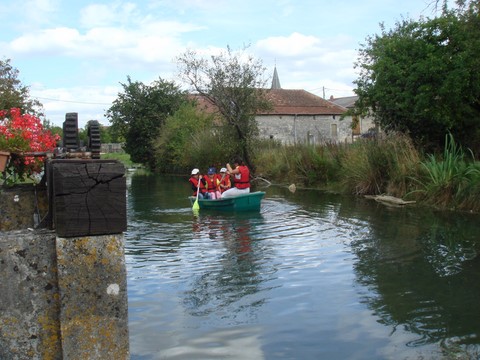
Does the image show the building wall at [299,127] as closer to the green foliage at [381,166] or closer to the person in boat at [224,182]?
the green foliage at [381,166]

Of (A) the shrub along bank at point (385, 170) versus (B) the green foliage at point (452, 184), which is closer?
(B) the green foliage at point (452, 184)

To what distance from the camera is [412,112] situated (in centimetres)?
1994

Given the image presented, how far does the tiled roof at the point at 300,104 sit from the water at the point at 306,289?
42.9m

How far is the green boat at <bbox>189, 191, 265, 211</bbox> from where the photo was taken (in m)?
16.3

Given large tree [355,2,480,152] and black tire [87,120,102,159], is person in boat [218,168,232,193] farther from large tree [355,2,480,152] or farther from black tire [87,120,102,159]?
black tire [87,120,102,159]

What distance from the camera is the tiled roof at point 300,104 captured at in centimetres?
5653

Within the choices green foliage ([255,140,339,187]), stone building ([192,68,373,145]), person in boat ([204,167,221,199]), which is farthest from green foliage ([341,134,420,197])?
stone building ([192,68,373,145])

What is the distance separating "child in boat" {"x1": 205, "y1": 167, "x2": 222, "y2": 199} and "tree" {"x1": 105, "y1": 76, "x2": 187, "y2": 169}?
115ft

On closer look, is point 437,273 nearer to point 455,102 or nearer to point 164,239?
point 164,239

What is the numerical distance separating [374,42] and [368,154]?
39.1ft

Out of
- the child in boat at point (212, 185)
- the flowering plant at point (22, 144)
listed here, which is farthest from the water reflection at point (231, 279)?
the child in boat at point (212, 185)

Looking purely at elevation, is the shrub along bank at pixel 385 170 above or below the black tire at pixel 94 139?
below

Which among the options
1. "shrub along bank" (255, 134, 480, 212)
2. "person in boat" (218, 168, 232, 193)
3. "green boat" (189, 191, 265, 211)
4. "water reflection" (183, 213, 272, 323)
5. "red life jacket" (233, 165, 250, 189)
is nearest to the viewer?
"water reflection" (183, 213, 272, 323)

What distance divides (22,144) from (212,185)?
12896 mm
